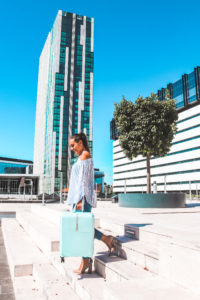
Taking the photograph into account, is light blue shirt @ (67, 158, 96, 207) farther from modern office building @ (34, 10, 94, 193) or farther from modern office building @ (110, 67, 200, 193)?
modern office building @ (34, 10, 94, 193)

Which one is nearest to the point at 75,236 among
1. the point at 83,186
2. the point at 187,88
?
the point at 83,186

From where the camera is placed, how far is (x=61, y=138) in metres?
81.3

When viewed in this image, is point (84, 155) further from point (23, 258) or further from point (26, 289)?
point (23, 258)

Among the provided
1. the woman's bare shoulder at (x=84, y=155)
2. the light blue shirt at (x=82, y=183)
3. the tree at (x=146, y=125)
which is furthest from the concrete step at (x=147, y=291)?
the tree at (x=146, y=125)

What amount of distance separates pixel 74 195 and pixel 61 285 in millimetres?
1146

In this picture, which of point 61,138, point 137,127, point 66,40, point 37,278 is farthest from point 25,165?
point 37,278

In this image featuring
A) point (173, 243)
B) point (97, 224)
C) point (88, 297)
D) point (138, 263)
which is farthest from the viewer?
point (97, 224)

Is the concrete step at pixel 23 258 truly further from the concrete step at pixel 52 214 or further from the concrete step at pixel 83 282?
the concrete step at pixel 52 214

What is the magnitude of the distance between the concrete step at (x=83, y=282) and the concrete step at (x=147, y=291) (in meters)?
0.21

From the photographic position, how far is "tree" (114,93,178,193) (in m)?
12.7

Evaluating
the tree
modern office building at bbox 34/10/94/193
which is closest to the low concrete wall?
the tree

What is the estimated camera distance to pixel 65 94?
276 ft

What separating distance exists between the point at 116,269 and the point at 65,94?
84706 millimetres

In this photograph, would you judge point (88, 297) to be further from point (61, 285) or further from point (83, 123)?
point (83, 123)
